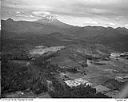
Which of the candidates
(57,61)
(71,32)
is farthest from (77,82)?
(71,32)

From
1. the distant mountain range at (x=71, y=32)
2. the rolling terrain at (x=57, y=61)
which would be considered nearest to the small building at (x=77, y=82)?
the rolling terrain at (x=57, y=61)

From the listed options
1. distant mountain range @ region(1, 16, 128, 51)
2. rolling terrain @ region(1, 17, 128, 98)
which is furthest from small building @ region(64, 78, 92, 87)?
distant mountain range @ region(1, 16, 128, 51)

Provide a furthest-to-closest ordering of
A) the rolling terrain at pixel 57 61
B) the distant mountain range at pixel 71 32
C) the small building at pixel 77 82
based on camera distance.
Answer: the distant mountain range at pixel 71 32, the small building at pixel 77 82, the rolling terrain at pixel 57 61

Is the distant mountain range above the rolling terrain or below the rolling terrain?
above

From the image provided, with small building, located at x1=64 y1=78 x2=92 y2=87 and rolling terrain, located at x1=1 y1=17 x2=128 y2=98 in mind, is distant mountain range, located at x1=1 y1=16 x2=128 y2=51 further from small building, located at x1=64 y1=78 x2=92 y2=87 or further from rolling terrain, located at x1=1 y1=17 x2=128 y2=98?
small building, located at x1=64 y1=78 x2=92 y2=87

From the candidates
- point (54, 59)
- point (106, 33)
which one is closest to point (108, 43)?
point (106, 33)

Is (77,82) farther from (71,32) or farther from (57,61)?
(71,32)

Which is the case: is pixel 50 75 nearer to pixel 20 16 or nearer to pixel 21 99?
pixel 21 99

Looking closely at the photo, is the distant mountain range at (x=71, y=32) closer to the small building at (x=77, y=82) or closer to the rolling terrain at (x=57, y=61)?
the rolling terrain at (x=57, y=61)
